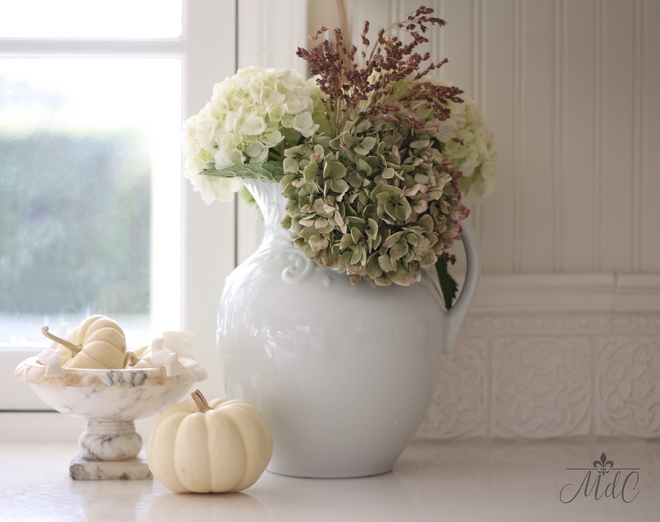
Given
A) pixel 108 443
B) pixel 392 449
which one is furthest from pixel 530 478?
pixel 108 443

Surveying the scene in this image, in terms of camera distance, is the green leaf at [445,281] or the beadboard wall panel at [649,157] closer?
the green leaf at [445,281]

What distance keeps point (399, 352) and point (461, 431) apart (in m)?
0.40

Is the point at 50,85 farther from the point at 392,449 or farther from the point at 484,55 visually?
the point at 392,449

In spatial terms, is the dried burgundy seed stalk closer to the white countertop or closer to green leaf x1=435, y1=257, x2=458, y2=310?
green leaf x1=435, y1=257, x2=458, y2=310

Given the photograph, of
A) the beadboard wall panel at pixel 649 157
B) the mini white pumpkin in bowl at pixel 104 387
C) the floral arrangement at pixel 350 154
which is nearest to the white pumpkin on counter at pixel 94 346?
the mini white pumpkin in bowl at pixel 104 387

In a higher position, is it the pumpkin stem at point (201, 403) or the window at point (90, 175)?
the window at point (90, 175)

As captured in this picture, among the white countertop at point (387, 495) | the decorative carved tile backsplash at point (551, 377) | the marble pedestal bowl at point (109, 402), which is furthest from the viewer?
the decorative carved tile backsplash at point (551, 377)

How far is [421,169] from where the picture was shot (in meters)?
0.90

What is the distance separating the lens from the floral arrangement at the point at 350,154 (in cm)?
88

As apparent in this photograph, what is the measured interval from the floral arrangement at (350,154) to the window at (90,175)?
365 mm

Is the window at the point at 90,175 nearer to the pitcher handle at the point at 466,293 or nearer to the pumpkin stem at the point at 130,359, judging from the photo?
the pumpkin stem at the point at 130,359

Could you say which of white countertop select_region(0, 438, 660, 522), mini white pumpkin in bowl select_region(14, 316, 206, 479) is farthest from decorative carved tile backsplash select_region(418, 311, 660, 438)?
mini white pumpkin in bowl select_region(14, 316, 206, 479)

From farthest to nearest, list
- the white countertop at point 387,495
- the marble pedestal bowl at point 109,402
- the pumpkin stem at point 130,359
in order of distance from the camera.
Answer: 1. the pumpkin stem at point 130,359
2. the marble pedestal bowl at point 109,402
3. the white countertop at point 387,495

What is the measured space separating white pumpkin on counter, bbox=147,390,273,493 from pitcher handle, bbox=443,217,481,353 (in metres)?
0.32
